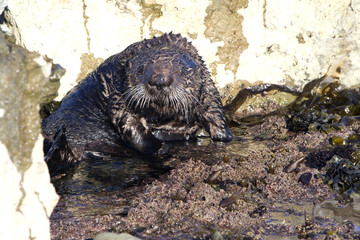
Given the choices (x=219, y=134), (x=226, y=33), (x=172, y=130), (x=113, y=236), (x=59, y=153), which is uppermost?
(x=226, y=33)

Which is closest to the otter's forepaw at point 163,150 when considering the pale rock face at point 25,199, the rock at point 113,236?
the rock at point 113,236

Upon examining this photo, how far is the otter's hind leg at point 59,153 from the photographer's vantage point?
4367mm

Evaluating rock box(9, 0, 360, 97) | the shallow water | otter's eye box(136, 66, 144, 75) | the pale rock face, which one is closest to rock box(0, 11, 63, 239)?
the pale rock face

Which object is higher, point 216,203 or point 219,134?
point 219,134

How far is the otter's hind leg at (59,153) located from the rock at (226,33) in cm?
222

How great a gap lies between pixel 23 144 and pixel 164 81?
2735 millimetres

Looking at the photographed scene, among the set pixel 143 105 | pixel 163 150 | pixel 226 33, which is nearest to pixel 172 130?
pixel 163 150

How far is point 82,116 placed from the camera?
17.4ft

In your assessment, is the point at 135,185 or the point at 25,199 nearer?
the point at 25,199

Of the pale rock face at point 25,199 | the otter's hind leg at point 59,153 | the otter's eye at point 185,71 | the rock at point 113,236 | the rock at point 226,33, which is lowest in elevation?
the rock at point 113,236

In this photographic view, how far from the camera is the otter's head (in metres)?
4.87

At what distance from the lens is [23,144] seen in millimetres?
2166

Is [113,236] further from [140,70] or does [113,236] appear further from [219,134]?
[219,134]

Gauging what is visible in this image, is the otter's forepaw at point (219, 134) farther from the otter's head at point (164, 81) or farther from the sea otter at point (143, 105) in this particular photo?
the otter's head at point (164, 81)
